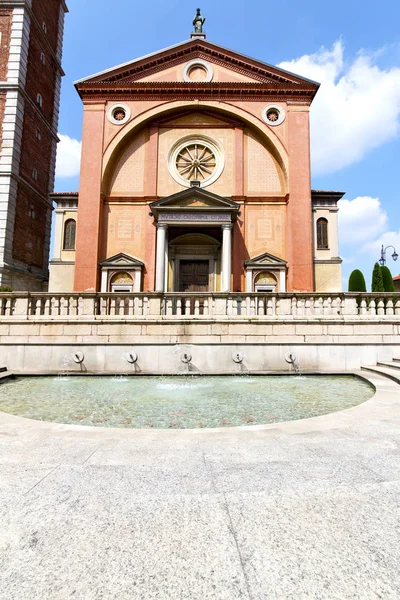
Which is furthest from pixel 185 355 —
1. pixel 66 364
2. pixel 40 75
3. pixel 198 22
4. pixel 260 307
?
pixel 40 75

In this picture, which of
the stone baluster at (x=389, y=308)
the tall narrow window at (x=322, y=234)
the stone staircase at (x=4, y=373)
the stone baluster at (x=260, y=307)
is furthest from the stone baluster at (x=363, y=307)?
the tall narrow window at (x=322, y=234)

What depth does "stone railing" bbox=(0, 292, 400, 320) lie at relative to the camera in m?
9.69

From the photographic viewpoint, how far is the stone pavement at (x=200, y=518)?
4.91 feet

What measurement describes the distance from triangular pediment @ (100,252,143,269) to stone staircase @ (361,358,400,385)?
13390mm

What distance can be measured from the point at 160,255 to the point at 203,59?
1360 centimetres

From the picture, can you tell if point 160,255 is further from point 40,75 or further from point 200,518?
point 40,75

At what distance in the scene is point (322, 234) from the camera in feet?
65.6

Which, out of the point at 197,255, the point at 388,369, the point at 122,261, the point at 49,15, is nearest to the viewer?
the point at 388,369

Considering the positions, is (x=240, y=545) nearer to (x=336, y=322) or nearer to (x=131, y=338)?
(x=131, y=338)

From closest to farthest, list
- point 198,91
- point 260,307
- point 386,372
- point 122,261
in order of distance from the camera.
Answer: point 386,372 → point 260,307 → point 122,261 → point 198,91

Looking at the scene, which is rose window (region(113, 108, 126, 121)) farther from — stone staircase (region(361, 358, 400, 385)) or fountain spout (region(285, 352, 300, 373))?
stone staircase (region(361, 358, 400, 385))

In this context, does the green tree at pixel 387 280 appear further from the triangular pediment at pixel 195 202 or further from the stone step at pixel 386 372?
the stone step at pixel 386 372

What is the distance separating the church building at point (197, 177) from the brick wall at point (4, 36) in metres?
7.63

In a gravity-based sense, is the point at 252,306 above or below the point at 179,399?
above
